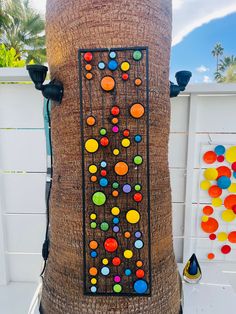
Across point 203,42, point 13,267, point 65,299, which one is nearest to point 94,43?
point 65,299

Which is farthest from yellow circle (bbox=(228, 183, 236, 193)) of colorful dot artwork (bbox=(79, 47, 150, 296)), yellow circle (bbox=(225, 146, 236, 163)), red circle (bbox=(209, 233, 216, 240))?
colorful dot artwork (bbox=(79, 47, 150, 296))

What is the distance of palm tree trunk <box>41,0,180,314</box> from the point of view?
582 mm

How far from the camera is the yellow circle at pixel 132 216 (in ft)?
2.01

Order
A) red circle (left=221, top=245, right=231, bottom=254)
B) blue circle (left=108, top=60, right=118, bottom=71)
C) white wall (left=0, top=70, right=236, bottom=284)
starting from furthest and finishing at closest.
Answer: red circle (left=221, top=245, right=231, bottom=254) → white wall (left=0, top=70, right=236, bottom=284) → blue circle (left=108, top=60, right=118, bottom=71)

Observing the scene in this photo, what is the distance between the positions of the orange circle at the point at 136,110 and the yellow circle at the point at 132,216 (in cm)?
22

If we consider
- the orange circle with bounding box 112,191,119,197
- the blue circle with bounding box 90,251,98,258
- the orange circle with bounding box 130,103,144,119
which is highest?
the orange circle with bounding box 130,103,144,119

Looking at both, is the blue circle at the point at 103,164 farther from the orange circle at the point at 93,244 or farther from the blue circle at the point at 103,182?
the orange circle at the point at 93,244

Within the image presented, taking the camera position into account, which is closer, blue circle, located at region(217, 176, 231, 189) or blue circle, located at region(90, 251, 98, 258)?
blue circle, located at region(90, 251, 98, 258)

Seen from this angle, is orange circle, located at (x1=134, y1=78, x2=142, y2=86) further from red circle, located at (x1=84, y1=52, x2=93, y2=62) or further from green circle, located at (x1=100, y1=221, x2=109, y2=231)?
green circle, located at (x1=100, y1=221, x2=109, y2=231)

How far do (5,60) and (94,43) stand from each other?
357cm

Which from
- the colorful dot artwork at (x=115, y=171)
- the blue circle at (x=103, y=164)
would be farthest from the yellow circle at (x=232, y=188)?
the blue circle at (x=103, y=164)

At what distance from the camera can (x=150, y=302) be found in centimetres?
65

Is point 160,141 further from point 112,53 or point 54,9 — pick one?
point 54,9

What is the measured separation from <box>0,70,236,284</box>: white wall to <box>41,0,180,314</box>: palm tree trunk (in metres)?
0.48
